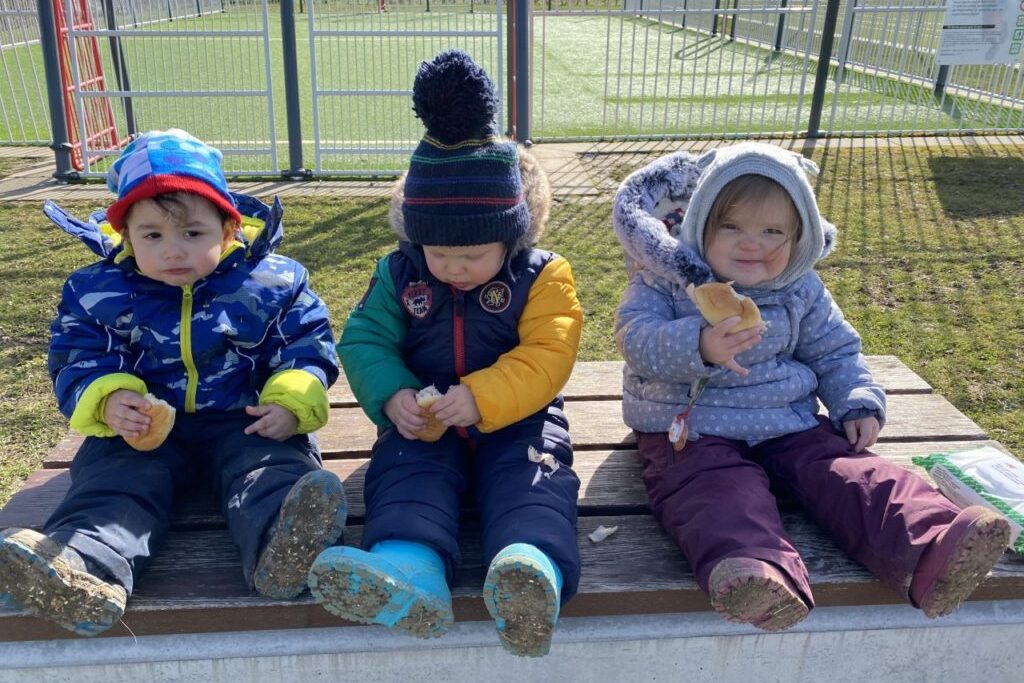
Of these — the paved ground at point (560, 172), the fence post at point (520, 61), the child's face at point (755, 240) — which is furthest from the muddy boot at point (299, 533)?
the fence post at point (520, 61)

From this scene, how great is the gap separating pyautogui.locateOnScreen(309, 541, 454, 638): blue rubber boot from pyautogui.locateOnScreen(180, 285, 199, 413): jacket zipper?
0.77 m

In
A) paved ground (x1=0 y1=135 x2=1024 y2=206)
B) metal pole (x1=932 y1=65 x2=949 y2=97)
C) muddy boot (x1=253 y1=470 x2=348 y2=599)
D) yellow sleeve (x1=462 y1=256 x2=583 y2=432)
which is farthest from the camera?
metal pole (x1=932 y1=65 x2=949 y2=97)

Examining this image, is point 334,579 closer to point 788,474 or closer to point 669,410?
point 669,410

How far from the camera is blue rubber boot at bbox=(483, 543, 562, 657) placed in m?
1.74

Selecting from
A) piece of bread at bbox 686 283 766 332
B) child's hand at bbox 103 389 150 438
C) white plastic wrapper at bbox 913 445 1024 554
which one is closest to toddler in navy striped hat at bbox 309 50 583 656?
piece of bread at bbox 686 283 766 332

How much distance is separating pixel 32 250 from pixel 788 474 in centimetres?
482

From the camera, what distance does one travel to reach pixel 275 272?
2443 mm

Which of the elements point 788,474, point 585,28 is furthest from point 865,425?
point 585,28

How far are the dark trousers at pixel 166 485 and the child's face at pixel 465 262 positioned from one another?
0.59 metres

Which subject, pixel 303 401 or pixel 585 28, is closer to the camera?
pixel 303 401

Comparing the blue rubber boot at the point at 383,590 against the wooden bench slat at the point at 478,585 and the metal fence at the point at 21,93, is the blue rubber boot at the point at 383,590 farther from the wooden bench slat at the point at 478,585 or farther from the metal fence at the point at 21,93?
Result: the metal fence at the point at 21,93

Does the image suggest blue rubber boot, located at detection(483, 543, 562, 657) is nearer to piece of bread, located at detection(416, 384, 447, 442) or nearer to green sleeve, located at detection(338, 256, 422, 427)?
piece of bread, located at detection(416, 384, 447, 442)

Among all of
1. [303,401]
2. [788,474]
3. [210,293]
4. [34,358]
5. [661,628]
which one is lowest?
[34,358]

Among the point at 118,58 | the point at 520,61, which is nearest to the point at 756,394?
the point at 520,61
